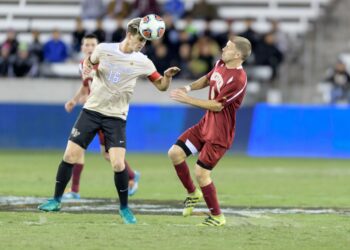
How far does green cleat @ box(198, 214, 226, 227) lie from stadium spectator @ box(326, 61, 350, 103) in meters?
15.2

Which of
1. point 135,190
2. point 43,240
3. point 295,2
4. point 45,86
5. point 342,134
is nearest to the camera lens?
point 43,240

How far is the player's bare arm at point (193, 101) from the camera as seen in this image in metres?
11.0

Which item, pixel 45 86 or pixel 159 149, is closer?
pixel 159 149

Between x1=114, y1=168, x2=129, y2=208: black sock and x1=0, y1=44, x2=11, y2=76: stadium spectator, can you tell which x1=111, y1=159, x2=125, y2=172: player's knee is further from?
x1=0, y1=44, x2=11, y2=76: stadium spectator

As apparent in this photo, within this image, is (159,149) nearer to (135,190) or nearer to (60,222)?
(135,190)

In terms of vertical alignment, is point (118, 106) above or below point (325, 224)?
above

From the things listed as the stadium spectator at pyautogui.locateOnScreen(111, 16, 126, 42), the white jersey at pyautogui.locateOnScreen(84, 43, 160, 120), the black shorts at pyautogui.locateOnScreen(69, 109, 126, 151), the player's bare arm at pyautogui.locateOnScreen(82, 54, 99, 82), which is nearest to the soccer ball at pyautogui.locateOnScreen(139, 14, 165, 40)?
the white jersey at pyautogui.locateOnScreen(84, 43, 160, 120)

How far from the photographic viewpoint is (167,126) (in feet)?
80.8

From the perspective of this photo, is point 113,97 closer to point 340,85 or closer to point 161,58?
point 161,58

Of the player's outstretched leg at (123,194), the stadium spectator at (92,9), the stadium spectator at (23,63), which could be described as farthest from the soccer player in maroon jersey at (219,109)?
the stadium spectator at (92,9)

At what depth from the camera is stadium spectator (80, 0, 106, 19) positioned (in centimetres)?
2859

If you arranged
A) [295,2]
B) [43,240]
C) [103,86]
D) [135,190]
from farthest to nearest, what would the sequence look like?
[295,2], [135,190], [103,86], [43,240]

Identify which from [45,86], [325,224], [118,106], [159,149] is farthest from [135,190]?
[45,86]

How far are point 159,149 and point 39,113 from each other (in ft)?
9.97
